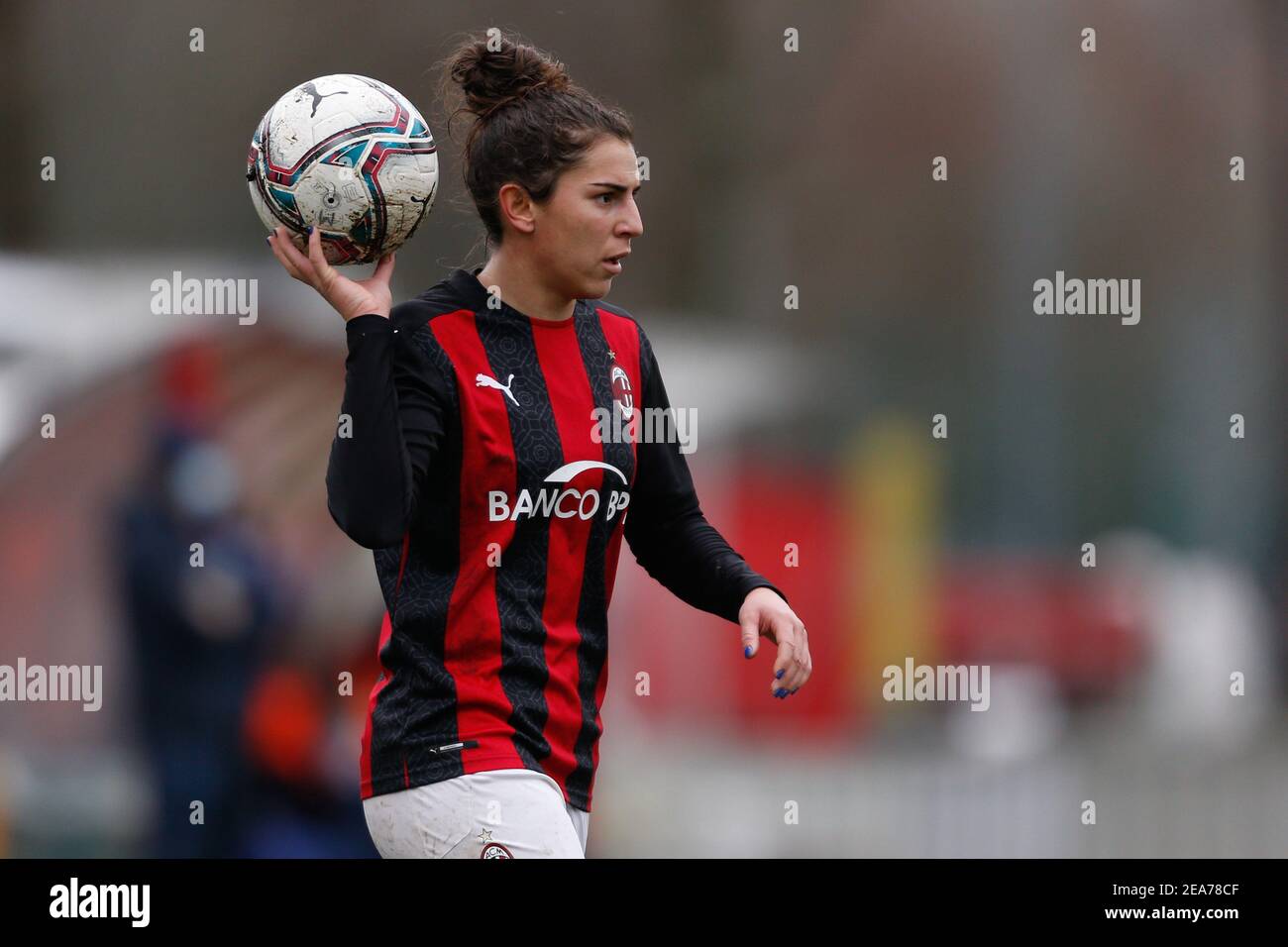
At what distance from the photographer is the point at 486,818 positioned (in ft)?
10.5

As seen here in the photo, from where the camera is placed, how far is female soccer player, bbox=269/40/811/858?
319cm

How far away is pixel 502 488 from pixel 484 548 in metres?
0.11

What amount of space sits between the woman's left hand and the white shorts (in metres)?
0.46

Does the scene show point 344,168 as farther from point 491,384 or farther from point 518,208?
point 491,384

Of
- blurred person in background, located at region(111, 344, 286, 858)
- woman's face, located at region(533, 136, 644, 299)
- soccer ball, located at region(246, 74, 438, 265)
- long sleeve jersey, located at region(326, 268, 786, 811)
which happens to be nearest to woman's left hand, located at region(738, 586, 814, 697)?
long sleeve jersey, located at region(326, 268, 786, 811)

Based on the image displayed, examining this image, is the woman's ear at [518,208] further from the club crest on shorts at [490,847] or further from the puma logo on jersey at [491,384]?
the club crest on shorts at [490,847]

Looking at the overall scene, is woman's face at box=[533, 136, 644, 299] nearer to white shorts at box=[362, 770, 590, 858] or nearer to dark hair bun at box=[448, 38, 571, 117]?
dark hair bun at box=[448, 38, 571, 117]

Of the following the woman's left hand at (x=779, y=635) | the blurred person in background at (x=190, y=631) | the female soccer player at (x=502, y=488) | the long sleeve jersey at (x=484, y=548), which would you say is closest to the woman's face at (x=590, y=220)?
the female soccer player at (x=502, y=488)

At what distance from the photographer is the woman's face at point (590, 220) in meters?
3.42

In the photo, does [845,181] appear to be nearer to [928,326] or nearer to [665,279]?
[928,326]

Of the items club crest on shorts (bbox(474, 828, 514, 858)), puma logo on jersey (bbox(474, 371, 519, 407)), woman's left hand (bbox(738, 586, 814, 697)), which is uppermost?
puma logo on jersey (bbox(474, 371, 519, 407))

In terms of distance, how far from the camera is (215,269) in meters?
9.68

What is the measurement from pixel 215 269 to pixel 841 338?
4.21 metres

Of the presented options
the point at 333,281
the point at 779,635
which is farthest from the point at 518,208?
the point at 779,635
